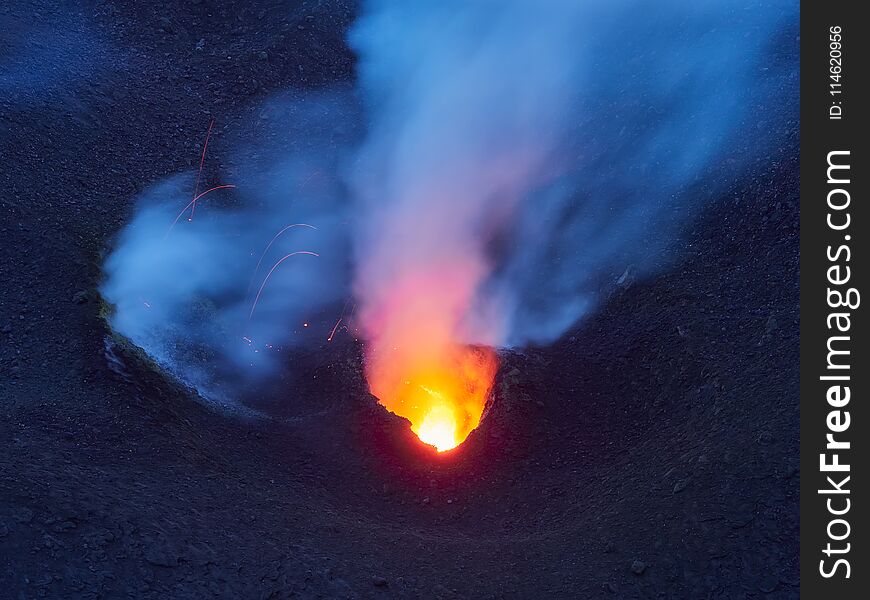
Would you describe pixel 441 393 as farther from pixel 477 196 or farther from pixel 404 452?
pixel 477 196

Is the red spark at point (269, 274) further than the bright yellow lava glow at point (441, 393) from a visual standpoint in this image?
Yes

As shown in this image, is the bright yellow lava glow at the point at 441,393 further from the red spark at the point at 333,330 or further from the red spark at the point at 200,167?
the red spark at the point at 200,167

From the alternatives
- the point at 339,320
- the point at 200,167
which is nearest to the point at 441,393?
the point at 339,320

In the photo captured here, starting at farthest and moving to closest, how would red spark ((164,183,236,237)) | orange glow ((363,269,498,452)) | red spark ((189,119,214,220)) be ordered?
red spark ((189,119,214,220)) → red spark ((164,183,236,237)) → orange glow ((363,269,498,452))

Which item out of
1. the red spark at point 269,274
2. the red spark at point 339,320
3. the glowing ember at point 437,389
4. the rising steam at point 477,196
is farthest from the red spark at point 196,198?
the glowing ember at point 437,389

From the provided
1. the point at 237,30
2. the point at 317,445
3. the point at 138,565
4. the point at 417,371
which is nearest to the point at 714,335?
the point at 417,371

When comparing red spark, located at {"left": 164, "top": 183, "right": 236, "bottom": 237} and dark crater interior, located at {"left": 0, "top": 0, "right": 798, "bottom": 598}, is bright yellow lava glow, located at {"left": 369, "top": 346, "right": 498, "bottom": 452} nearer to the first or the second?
dark crater interior, located at {"left": 0, "top": 0, "right": 798, "bottom": 598}

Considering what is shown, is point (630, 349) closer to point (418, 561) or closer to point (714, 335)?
point (714, 335)

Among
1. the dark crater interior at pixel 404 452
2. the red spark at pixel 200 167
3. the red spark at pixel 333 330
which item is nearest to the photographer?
the dark crater interior at pixel 404 452

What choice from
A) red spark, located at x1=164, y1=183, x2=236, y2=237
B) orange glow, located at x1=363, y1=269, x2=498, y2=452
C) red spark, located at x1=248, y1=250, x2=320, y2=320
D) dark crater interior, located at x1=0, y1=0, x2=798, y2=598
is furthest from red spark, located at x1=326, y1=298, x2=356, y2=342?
red spark, located at x1=164, y1=183, x2=236, y2=237

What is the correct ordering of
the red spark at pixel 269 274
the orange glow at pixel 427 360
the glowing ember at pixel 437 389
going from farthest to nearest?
the red spark at pixel 269 274
the orange glow at pixel 427 360
the glowing ember at pixel 437 389
